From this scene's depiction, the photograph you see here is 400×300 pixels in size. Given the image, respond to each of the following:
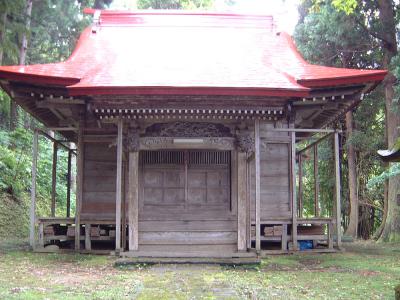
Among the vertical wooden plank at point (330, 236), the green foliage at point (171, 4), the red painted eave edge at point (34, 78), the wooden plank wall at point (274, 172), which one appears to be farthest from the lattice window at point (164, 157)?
the green foliage at point (171, 4)

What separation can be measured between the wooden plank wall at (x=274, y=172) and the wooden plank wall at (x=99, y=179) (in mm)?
3501

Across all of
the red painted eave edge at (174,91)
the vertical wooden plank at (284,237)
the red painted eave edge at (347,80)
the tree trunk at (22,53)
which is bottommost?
the vertical wooden plank at (284,237)

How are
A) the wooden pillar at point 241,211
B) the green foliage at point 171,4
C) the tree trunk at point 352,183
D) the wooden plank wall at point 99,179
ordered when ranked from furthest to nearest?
the green foliage at point 171,4 < the tree trunk at point 352,183 < the wooden plank wall at point 99,179 < the wooden pillar at point 241,211

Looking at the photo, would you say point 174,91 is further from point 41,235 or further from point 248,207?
point 41,235

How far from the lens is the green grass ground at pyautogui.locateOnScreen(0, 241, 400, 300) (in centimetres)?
632

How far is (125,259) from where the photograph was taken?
9.12m

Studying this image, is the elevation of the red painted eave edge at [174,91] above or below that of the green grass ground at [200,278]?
above

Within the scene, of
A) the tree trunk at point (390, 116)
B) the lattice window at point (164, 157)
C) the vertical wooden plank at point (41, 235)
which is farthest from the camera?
the tree trunk at point (390, 116)

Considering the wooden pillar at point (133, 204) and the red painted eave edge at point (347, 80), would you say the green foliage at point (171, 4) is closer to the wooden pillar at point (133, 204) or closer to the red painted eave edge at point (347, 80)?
the wooden pillar at point (133, 204)

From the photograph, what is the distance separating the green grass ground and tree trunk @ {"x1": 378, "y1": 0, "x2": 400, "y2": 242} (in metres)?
3.23

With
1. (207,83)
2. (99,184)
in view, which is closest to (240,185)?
(207,83)

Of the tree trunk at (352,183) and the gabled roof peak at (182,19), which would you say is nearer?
the gabled roof peak at (182,19)

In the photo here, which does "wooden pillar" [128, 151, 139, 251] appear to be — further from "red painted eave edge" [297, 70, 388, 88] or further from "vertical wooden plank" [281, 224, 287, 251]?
"red painted eave edge" [297, 70, 388, 88]

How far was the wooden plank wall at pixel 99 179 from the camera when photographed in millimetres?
11602
